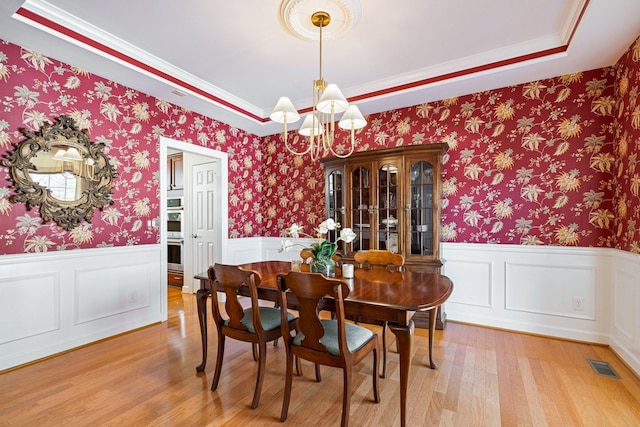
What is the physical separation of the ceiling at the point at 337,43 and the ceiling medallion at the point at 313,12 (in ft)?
0.06

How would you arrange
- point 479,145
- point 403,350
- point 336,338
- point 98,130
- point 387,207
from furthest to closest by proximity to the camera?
point 387,207 < point 479,145 < point 98,130 < point 336,338 < point 403,350

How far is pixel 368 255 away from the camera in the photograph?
272cm

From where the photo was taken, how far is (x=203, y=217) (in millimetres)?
4629

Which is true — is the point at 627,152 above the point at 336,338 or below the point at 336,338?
above

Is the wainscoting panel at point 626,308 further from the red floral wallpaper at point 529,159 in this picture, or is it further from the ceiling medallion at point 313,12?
the ceiling medallion at point 313,12

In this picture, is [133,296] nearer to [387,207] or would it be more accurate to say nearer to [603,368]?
[387,207]

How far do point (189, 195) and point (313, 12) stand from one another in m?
3.48

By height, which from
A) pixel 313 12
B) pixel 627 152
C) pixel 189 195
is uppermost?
pixel 313 12

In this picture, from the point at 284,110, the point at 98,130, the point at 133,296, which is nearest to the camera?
the point at 284,110

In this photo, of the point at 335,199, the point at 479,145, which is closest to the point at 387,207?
the point at 335,199

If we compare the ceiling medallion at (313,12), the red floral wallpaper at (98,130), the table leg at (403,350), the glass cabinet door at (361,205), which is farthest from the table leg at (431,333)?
the red floral wallpaper at (98,130)

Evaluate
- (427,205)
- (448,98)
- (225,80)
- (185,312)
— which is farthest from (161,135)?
(448,98)

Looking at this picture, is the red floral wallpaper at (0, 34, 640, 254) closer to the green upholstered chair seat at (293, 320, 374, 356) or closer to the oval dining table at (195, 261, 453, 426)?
the oval dining table at (195, 261, 453, 426)

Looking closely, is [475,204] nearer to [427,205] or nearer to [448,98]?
[427,205]
